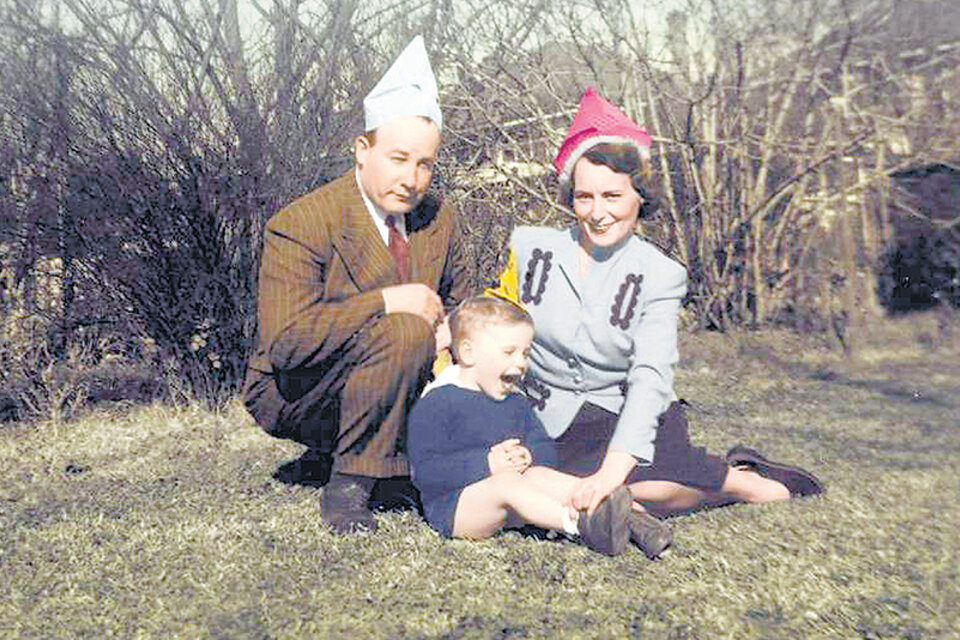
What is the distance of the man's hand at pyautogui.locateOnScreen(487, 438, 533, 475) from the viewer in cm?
299

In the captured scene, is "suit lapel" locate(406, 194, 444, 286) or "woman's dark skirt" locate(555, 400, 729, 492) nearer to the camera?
"woman's dark skirt" locate(555, 400, 729, 492)

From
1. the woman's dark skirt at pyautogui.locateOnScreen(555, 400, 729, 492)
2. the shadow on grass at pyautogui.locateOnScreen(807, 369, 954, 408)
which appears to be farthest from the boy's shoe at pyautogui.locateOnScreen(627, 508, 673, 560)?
the shadow on grass at pyautogui.locateOnScreen(807, 369, 954, 408)

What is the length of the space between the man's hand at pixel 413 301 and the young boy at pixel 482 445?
8 centimetres

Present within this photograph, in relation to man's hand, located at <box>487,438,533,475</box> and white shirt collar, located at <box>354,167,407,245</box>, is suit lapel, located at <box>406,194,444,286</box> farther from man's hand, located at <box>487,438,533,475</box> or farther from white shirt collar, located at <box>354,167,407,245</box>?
man's hand, located at <box>487,438,533,475</box>

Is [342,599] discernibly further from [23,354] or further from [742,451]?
[23,354]

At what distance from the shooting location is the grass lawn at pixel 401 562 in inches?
98.4

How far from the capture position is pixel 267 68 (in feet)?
15.8

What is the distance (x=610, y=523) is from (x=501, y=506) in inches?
12.8

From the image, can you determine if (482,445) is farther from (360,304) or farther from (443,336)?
(360,304)

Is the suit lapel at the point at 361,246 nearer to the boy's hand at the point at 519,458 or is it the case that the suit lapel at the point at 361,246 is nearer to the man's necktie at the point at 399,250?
the man's necktie at the point at 399,250

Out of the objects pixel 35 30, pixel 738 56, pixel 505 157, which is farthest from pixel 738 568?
pixel 505 157

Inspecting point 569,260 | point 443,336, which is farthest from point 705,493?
point 443,336

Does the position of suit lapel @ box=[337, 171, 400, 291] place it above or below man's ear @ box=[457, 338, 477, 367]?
above

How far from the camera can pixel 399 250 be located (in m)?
3.29
